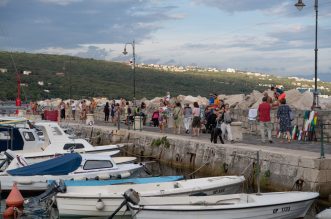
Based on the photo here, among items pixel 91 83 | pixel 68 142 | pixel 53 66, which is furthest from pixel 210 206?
pixel 53 66

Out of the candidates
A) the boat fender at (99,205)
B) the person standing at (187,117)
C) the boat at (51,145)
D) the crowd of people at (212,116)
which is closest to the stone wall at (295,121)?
the crowd of people at (212,116)

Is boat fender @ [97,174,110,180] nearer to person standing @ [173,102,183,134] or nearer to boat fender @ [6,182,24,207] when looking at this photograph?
boat fender @ [6,182,24,207]

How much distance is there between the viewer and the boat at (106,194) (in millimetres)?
13320

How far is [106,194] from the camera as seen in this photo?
13.4 meters

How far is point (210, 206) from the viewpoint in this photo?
1186cm

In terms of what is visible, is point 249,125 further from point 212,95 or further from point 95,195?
point 95,195

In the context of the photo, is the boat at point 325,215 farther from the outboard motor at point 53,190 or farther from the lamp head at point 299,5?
the lamp head at point 299,5

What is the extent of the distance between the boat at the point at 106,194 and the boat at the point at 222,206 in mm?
861

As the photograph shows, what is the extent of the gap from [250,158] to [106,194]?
19.0 feet

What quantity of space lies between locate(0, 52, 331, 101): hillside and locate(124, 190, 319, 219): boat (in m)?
61.3

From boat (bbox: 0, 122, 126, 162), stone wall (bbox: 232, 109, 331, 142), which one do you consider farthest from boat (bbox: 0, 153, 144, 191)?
stone wall (bbox: 232, 109, 331, 142)

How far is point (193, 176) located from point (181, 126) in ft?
26.2

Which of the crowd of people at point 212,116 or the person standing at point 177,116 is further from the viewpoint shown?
the person standing at point 177,116

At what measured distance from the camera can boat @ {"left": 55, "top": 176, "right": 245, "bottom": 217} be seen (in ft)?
43.7
